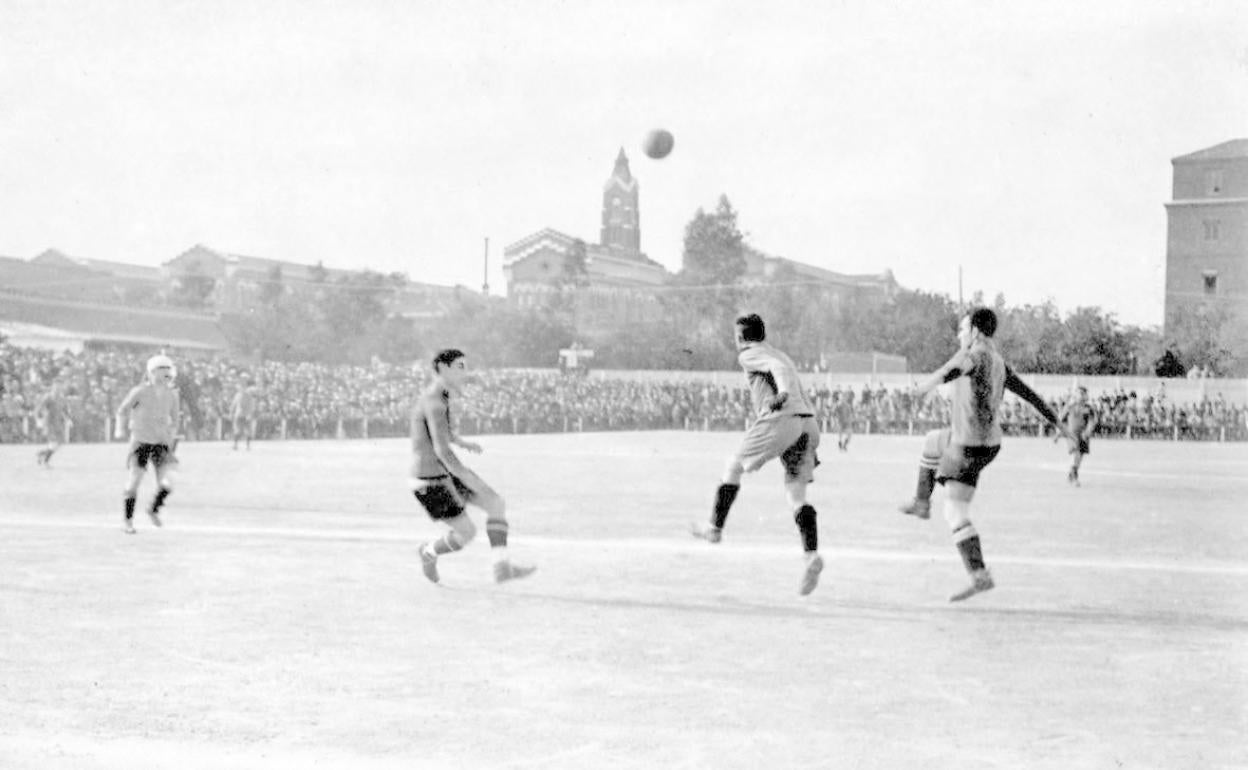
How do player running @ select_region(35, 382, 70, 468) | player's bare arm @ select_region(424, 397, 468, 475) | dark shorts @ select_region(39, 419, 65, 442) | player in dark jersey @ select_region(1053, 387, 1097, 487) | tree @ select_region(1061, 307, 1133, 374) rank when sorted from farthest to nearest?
dark shorts @ select_region(39, 419, 65, 442) < player running @ select_region(35, 382, 70, 468) < player in dark jersey @ select_region(1053, 387, 1097, 487) < tree @ select_region(1061, 307, 1133, 374) < player's bare arm @ select_region(424, 397, 468, 475)

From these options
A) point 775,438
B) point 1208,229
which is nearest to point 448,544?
point 775,438

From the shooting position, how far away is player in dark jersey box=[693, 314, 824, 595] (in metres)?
6.29

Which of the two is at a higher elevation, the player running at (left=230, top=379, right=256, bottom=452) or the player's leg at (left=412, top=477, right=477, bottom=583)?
the player running at (left=230, top=379, right=256, bottom=452)

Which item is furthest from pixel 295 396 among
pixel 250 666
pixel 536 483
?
pixel 250 666

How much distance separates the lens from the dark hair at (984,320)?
6.19m

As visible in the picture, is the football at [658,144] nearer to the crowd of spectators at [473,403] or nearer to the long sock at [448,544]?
the long sock at [448,544]

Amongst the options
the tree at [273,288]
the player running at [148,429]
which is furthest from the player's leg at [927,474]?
the tree at [273,288]

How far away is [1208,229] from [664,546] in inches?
233

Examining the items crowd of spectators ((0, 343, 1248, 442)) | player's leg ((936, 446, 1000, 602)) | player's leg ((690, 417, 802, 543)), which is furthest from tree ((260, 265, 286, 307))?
player's leg ((690, 417, 802, 543))

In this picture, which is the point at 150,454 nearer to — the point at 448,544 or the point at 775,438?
the point at 448,544

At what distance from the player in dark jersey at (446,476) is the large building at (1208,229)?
4526 mm

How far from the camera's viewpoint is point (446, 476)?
7.82 metres

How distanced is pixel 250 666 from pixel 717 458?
21538 millimetres

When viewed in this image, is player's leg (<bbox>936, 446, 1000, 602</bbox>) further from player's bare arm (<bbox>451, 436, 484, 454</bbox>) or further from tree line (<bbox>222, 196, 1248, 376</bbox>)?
player's bare arm (<bbox>451, 436, 484, 454</bbox>)
